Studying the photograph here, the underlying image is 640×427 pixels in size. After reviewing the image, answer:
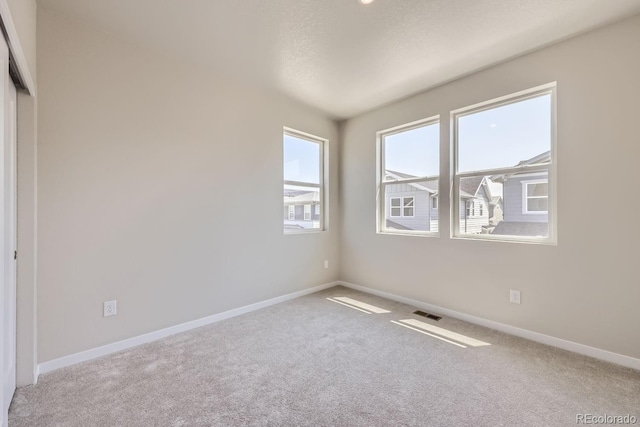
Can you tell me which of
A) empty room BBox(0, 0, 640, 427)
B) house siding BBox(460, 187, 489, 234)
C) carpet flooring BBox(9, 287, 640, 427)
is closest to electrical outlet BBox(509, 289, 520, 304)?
empty room BBox(0, 0, 640, 427)

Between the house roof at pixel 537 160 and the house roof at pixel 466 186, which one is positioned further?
the house roof at pixel 466 186

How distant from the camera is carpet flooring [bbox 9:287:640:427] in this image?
1.50 meters

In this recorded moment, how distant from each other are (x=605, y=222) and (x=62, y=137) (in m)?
4.25

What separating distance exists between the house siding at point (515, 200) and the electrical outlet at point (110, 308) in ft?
12.1

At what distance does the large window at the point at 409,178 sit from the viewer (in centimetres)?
321

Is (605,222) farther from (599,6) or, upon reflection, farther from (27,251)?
(27,251)

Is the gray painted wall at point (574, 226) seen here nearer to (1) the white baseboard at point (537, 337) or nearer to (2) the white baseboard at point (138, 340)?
(1) the white baseboard at point (537, 337)

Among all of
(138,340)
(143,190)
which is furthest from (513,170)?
(138,340)

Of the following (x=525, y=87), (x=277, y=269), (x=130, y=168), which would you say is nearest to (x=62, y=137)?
(x=130, y=168)

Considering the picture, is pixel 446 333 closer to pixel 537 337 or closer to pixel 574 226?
pixel 537 337

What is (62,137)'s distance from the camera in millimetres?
1972

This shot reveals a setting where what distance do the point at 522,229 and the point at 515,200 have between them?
289 millimetres

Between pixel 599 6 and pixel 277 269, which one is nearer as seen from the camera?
pixel 599 6

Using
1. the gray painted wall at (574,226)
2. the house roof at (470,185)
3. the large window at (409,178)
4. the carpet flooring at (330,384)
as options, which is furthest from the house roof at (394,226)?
the carpet flooring at (330,384)
